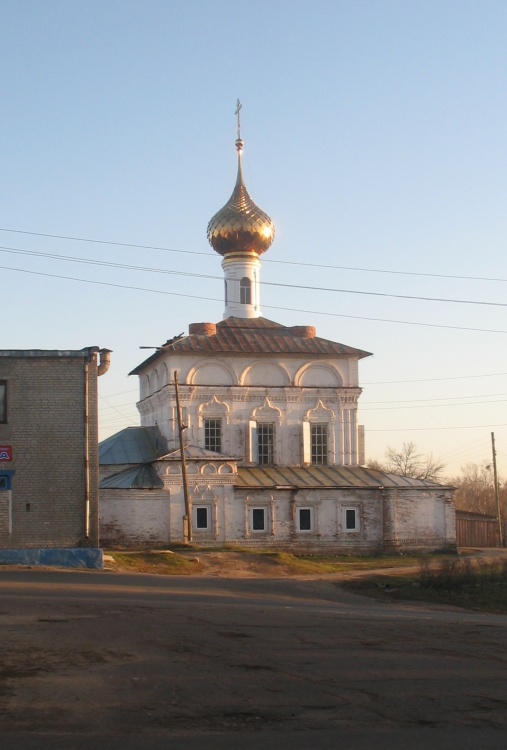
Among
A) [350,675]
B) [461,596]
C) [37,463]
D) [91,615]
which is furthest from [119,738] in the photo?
[37,463]

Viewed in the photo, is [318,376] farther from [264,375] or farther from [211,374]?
[211,374]

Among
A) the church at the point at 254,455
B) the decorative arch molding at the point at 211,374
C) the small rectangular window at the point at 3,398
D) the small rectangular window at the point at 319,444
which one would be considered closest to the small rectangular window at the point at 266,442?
the church at the point at 254,455

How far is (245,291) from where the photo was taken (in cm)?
4712

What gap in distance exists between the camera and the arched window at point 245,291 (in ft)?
154

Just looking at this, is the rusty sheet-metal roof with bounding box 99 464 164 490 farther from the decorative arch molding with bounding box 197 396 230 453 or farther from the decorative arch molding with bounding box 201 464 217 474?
the decorative arch molding with bounding box 197 396 230 453

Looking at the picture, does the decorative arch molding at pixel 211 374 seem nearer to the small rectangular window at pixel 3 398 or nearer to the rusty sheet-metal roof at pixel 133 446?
the rusty sheet-metal roof at pixel 133 446

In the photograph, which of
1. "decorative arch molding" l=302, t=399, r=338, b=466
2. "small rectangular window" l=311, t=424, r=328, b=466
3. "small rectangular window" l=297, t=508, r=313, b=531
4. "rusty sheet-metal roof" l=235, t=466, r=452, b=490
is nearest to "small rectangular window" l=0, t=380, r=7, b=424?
"rusty sheet-metal roof" l=235, t=466, r=452, b=490

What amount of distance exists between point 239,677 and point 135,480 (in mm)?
29822

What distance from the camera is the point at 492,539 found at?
52.9 meters

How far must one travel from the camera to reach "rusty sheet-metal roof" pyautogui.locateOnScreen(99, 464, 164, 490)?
38781 mm

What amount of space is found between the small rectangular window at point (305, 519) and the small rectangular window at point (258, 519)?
1.57 m

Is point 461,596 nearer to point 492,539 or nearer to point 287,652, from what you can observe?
point 287,652

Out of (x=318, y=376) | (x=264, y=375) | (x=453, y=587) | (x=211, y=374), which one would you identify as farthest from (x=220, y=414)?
(x=453, y=587)

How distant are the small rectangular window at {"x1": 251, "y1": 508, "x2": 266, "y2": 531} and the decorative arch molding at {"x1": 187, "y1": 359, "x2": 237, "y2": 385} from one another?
594 centimetres
